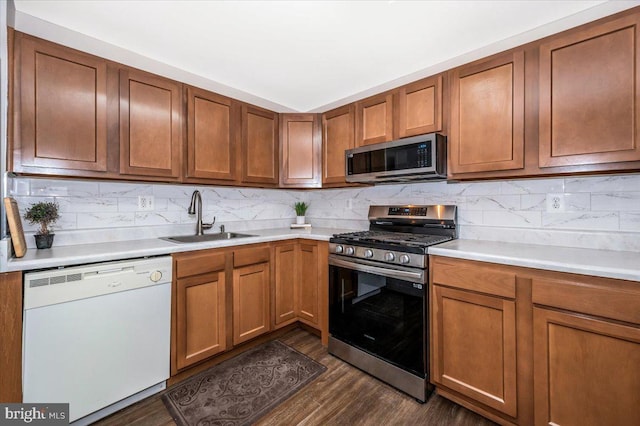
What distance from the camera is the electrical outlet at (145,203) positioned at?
2.32 metres

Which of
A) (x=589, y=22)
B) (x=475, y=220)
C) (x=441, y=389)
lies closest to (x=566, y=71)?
(x=589, y=22)

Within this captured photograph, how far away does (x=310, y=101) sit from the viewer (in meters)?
3.09

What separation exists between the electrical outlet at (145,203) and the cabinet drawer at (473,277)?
229 cm

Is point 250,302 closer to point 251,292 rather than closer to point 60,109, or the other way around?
point 251,292

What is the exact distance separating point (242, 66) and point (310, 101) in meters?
0.94

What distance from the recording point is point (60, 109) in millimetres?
1708

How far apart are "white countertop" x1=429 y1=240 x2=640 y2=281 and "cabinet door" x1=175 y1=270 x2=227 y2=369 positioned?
1621mm

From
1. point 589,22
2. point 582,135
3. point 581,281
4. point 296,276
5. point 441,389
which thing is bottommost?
point 441,389

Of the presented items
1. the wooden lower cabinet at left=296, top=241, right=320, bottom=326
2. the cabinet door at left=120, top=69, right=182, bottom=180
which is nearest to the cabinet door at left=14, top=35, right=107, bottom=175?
the cabinet door at left=120, top=69, right=182, bottom=180

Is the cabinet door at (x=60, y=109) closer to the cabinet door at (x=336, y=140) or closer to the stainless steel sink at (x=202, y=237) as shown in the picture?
the stainless steel sink at (x=202, y=237)

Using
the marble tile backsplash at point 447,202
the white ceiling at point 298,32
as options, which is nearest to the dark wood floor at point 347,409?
the marble tile backsplash at point 447,202

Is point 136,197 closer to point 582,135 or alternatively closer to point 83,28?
point 83,28

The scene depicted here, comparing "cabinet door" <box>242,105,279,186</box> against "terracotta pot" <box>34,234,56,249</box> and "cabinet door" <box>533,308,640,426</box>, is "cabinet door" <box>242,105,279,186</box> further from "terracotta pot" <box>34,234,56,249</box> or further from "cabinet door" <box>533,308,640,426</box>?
"cabinet door" <box>533,308,640,426</box>

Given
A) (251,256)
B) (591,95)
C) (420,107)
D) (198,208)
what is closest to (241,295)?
(251,256)
